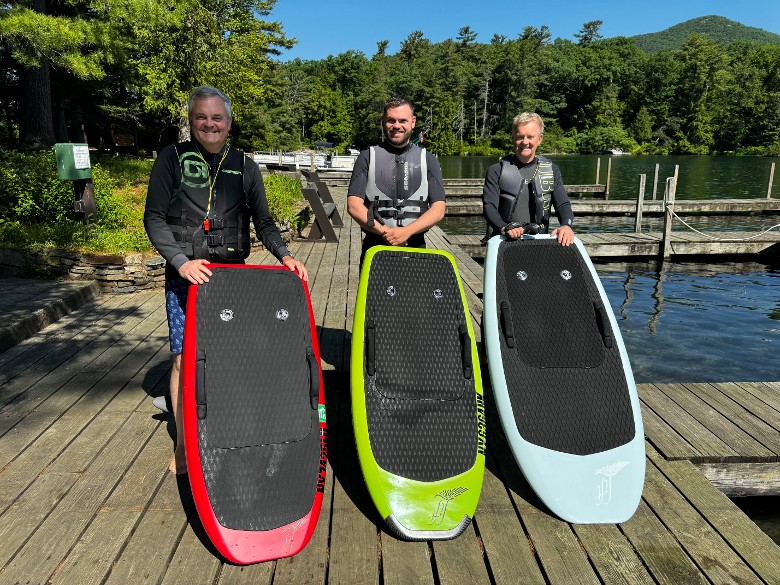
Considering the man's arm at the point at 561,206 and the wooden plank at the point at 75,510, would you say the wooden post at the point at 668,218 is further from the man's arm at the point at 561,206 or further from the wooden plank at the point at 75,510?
the wooden plank at the point at 75,510

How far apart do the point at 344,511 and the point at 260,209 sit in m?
1.83

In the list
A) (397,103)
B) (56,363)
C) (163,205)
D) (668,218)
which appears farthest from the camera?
(668,218)

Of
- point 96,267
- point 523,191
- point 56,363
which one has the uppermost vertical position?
point 523,191

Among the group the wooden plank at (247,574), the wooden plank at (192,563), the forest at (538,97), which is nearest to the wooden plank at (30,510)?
the wooden plank at (192,563)

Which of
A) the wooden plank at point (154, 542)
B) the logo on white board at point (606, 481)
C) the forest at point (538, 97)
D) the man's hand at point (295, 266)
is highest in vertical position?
the forest at point (538, 97)

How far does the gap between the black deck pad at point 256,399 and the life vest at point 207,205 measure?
0.79 ft

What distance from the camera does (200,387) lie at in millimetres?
2670

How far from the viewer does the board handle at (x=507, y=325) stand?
3.28m

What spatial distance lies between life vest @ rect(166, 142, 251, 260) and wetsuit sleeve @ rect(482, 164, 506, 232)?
Result: 189cm

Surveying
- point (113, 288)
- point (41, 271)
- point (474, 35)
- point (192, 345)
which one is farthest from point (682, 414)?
Answer: point (474, 35)

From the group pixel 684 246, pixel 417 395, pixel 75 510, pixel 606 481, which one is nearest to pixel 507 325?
pixel 417 395

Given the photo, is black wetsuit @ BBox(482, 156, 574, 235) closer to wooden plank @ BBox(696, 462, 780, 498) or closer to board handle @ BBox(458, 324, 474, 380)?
board handle @ BBox(458, 324, 474, 380)

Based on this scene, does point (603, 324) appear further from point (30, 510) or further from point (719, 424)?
point (30, 510)

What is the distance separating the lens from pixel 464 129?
316ft
